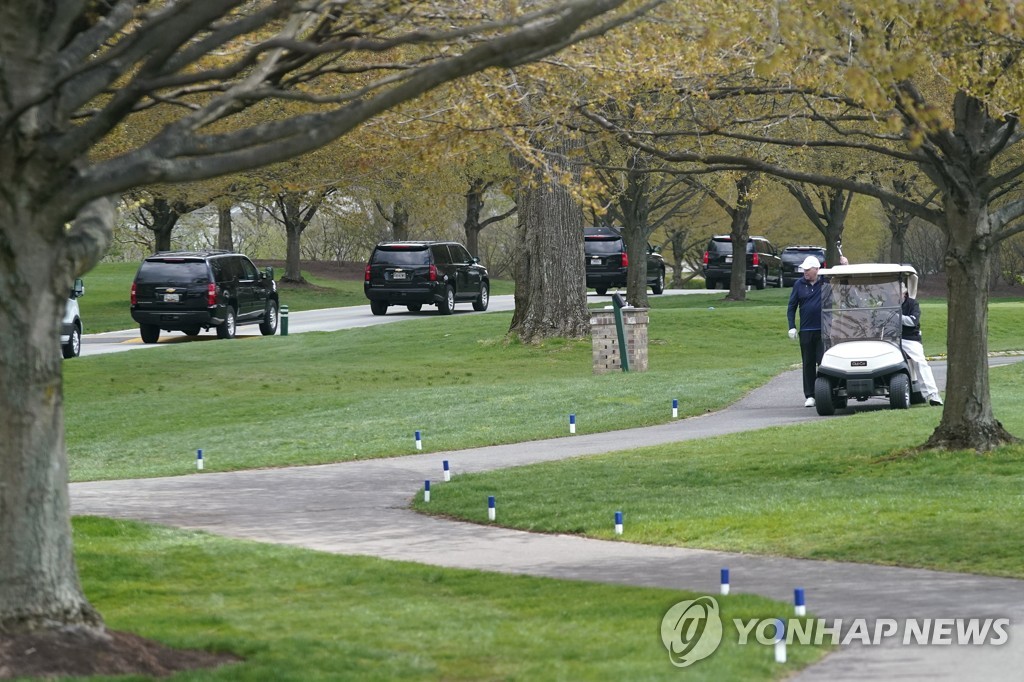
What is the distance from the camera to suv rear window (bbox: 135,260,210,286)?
112ft

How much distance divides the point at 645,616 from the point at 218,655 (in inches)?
91.7

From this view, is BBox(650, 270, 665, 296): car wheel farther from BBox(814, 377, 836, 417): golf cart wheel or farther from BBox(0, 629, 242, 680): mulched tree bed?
BBox(0, 629, 242, 680): mulched tree bed

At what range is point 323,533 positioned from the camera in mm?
12078

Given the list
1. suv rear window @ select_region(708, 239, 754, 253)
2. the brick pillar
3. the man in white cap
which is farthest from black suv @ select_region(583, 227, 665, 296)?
the man in white cap

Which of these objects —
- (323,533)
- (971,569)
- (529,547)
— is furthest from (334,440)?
(971,569)

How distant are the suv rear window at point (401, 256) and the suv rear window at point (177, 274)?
7218 mm

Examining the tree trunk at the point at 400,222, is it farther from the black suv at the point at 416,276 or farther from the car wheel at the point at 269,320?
the car wheel at the point at 269,320

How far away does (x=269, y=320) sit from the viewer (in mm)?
37406

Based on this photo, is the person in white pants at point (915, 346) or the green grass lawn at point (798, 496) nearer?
the green grass lawn at point (798, 496)

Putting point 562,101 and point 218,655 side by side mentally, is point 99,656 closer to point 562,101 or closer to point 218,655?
point 218,655

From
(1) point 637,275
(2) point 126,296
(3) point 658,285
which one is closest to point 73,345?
(1) point 637,275

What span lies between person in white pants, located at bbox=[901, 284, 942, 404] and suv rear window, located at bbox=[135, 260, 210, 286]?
18.9 meters

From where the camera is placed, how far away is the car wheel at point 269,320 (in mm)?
37303

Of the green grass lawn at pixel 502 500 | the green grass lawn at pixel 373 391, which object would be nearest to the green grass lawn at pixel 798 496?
the green grass lawn at pixel 502 500
